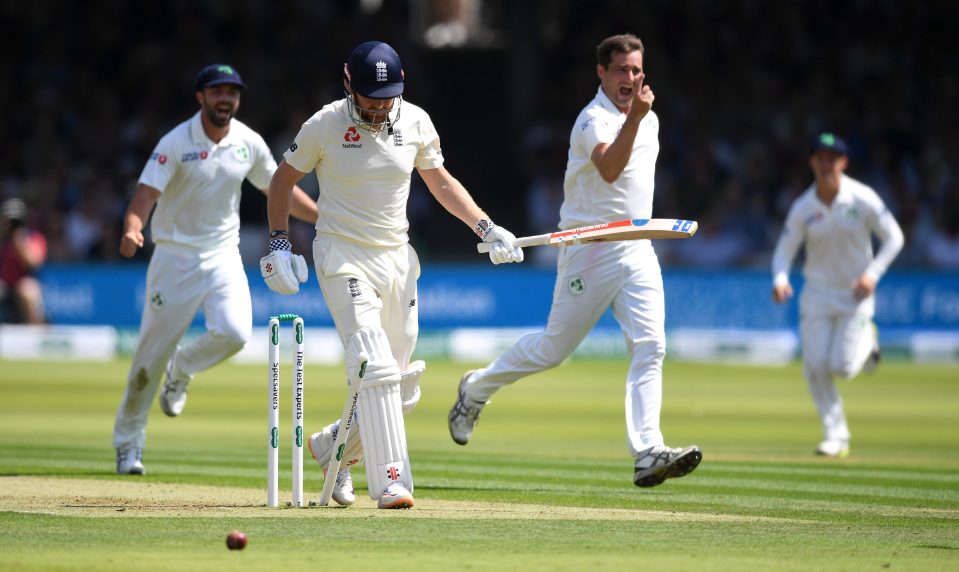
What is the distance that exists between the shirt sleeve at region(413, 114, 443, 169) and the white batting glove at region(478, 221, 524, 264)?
15.9 inches

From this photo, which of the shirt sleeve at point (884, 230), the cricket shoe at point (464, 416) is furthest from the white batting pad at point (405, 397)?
the shirt sleeve at point (884, 230)

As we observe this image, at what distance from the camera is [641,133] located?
810cm

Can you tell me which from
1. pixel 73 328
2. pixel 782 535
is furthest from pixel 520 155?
pixel 782 535

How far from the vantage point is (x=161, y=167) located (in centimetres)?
894

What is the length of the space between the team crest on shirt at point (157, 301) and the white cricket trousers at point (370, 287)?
2082mm

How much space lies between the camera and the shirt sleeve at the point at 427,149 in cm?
734

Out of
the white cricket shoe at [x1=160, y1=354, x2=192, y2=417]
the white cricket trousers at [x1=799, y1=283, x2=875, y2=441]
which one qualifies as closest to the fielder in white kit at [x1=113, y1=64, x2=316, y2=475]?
the white cricket shoe at [x1=160, y1=354, x2=192, y2=417]

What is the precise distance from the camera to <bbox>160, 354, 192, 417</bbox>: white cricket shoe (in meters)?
9.31

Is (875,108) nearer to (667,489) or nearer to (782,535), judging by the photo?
(667,489)

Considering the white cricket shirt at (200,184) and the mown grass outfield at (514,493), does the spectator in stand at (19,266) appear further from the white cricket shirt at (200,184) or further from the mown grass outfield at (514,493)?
the white cricket shirt at (200,184)

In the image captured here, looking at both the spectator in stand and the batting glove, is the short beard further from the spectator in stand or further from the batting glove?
the spectator in stand

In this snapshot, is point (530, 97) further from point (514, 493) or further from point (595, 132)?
point (514, 493)

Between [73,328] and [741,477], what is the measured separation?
12682 mm

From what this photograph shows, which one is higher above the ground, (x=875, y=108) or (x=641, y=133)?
(x=875, y=108)
